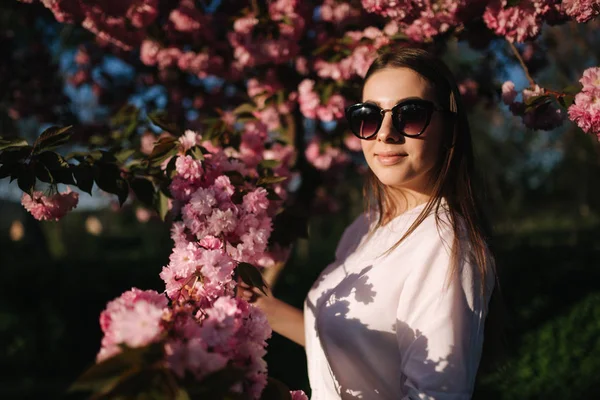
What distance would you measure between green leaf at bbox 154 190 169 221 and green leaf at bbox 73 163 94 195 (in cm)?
26

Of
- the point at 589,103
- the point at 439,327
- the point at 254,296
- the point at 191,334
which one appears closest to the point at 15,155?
the point at 254,296

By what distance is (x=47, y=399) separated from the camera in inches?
183

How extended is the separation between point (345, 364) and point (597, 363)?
3.96m

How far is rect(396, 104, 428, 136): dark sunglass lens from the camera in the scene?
158cm

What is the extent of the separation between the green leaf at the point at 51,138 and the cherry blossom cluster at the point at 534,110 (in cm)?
166

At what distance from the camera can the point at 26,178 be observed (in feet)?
5.41

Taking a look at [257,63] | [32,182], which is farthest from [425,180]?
[257,63]

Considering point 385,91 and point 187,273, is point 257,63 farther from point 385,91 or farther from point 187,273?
point 187,273

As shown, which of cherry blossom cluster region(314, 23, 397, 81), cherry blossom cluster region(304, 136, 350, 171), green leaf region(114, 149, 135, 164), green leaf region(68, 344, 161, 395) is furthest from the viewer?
cherry blossom cluster region(304, 136, 350, 171)

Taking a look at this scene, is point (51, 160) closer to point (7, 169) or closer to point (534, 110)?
point (7, 169)

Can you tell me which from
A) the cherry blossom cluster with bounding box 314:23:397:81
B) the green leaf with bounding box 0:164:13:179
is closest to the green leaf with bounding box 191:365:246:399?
the green leaf with bounding box 0:164:13:179

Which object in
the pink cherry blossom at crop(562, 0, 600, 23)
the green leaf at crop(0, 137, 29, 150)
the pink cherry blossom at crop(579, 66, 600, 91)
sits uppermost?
the pink cherry blossom at crop(562, 0, 600, 23)

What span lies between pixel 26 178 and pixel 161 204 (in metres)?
0.47

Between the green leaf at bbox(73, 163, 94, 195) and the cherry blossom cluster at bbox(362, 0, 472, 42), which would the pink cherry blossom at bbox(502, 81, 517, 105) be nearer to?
the cherry blossom cluster at bbox(362, 0, 472, 42)
